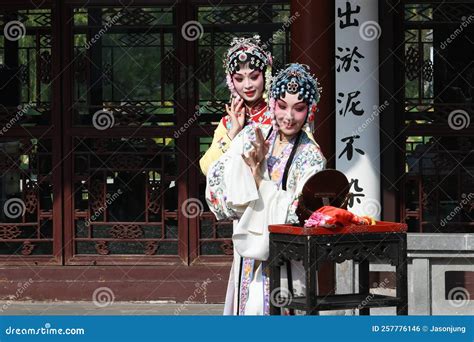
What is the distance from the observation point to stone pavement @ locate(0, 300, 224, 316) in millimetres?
10047

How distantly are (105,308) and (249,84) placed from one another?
4.04 metres

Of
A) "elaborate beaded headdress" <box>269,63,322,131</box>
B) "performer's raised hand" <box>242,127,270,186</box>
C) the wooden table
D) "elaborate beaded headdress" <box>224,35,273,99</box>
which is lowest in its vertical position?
the wooden table

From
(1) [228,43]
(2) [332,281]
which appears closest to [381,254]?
(2) [332,281]

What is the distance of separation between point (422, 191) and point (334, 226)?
4570 millimetres

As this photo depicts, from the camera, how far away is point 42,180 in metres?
10.6

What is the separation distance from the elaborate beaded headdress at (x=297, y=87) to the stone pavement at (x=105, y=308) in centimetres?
379

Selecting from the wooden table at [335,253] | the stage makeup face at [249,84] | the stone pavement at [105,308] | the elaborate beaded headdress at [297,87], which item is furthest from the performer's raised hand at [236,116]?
the stone pavement at [105,308]

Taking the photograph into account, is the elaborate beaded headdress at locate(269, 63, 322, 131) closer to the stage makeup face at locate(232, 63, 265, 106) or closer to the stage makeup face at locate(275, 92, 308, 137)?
the stage makeup face at locate(275, 92, 308, 137)

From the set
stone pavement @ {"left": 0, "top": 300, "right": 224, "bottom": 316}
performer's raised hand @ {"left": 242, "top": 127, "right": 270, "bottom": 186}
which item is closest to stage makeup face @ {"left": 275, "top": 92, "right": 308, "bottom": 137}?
performer's raised hand @ {"left": 242, "top": 127, "right": 270, "bottom": 186}

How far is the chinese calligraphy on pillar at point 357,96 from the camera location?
381 inches

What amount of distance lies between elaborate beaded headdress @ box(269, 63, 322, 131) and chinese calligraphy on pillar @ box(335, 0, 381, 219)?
10.4ft

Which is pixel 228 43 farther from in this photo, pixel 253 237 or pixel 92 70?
pixel 253 237

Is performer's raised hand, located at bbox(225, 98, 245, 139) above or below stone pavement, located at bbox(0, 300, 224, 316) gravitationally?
above

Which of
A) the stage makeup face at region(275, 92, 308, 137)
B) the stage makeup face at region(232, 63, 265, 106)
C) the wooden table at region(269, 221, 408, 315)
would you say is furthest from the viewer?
the stage makeup face at region(232, 63, 265, 106)
